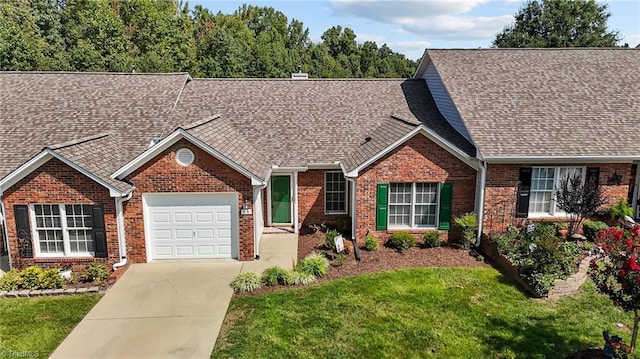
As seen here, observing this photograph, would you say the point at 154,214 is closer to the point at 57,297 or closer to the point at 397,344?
the point at 57,297

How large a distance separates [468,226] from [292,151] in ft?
22.7

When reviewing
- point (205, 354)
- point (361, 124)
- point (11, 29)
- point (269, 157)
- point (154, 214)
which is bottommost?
point (205, 354)

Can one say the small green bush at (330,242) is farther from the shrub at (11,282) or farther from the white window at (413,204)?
the shrub at (11,282)

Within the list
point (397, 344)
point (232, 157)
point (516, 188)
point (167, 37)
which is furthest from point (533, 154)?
point (167, 37)

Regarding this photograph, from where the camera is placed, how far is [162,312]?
418 inches

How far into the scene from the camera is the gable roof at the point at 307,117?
52.4 ft

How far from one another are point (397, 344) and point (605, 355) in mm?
3857

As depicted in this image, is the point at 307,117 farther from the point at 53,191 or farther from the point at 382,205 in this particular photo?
the point at 53,191

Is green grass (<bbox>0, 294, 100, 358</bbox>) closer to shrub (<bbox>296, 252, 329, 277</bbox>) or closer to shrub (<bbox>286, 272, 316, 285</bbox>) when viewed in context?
shrub (<bbox>286, 272, 316, 285</bbox>)

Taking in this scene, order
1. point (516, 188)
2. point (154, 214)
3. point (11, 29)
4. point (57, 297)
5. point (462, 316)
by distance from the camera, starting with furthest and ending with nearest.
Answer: point (11, 29) < point (516, 188) < point (154, 214) < point (57, 297) < point (462, 316)

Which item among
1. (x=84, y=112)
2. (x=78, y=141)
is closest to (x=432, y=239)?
(x=78, y=141)

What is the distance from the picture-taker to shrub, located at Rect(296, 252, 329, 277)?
1246 cm

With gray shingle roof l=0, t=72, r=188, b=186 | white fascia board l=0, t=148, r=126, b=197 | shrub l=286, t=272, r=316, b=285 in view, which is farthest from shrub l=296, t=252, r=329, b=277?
gray shingle roof l=0, t=72, r=188, b=186

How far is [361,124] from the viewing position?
59.2 feet
